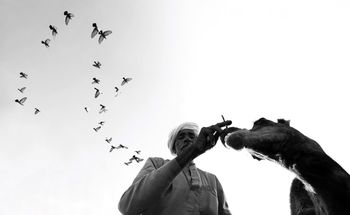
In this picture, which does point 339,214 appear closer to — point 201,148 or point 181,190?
point 201,148

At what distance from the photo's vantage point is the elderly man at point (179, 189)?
4.20 meters

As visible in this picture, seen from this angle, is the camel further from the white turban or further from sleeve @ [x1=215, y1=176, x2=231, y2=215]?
the white turban

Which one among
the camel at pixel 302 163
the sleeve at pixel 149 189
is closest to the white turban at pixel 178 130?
the sleeve at pixel 149 189

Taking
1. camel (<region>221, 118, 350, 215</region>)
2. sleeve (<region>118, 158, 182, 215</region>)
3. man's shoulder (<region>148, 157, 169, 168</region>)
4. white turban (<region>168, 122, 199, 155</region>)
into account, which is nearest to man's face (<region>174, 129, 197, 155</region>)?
white turban (<region>168, 122, 199, 155</region>)

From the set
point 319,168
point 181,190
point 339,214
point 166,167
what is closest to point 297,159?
point 319,168

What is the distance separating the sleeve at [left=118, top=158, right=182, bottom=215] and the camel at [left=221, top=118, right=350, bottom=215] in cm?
140

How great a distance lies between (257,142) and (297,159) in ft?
0.89

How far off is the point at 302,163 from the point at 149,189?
2.07m

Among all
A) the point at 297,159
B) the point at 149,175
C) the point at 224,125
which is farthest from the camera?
the point at 149,175

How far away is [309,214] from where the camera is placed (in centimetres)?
279

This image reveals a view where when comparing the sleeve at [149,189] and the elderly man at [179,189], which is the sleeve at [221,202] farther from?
the sleeve at [149,189]

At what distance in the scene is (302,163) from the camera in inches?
99.9

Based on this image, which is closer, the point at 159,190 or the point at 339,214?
the point at 339,214

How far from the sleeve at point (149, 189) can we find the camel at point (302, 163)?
1.40 meters
